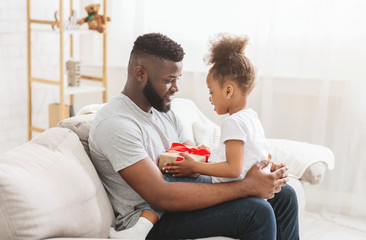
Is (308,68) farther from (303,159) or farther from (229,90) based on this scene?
(229,90)

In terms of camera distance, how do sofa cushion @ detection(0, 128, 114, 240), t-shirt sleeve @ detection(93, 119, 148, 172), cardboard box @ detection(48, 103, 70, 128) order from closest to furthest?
1. sofa cushion @ detection(0, 128, 114, 240)
2. t-shirt sleeve @ detection(93, 119, 148, 172)
3. cardboard box @ detection(48, 103, 70, 128)

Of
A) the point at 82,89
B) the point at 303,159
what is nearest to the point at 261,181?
the point at 303,159

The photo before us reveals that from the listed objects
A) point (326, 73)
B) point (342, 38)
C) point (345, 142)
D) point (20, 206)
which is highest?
point (342, 38)

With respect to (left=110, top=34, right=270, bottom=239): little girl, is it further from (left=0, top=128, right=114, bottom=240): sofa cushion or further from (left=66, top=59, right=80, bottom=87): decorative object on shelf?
(left=66, top=59, right=80, bottom=87): decorative object on shelf

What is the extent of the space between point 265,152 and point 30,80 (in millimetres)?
2087

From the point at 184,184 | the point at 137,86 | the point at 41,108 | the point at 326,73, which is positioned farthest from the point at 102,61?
the point at 184,184

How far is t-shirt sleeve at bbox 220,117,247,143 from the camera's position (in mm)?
1721

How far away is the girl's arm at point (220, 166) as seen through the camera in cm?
172

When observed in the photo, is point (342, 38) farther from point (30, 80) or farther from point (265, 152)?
point (30, 80)

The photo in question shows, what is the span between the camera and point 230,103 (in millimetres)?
1830

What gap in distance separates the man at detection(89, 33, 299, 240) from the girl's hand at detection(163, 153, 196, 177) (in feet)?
0.20

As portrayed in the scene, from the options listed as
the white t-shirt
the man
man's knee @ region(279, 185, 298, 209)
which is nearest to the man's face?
the man

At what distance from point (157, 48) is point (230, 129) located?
403 millimetres

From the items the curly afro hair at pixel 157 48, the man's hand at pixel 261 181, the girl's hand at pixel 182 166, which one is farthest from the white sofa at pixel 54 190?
the man's hand at pixel 261 181
